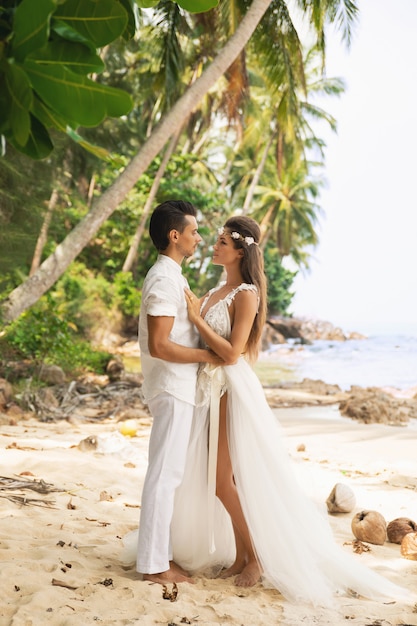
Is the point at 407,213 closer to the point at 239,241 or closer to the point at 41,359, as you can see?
the point at 41,359

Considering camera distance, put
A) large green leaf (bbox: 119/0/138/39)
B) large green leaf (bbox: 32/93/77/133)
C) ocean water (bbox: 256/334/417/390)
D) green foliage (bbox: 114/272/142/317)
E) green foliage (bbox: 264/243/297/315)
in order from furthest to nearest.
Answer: green foliage (bbox: 264/243/297/315) < ocean water (bbox: 256/334/417/390) < green foliage (bbox: 114/272/142/317) < large green leaf (bbox: 119/0/138/39) < large green leaf (bbox: 32/93/77/133)

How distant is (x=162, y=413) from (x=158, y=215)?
90 cm

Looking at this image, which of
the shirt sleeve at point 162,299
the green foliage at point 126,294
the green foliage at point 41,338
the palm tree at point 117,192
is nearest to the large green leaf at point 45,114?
the shirt sleeve at point 162,299

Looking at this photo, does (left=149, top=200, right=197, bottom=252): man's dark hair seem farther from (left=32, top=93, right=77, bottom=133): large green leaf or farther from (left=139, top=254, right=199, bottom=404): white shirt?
(left=32, top=93, right=77, bottom=133): large green leaf

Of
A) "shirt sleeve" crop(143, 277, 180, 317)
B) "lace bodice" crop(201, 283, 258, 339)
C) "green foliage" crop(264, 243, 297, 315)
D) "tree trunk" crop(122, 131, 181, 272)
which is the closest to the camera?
"shirt sleeve" crop(143, 277, 180, 317)

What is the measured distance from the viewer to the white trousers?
2.91m

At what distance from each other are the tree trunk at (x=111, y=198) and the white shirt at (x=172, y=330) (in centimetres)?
453

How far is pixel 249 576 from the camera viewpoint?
304 cm

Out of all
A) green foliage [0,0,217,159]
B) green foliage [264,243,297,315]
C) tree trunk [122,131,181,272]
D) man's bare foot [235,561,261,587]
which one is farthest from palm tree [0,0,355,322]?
green foliage [264,243,297,315]

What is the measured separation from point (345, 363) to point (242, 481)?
2573 centimetres

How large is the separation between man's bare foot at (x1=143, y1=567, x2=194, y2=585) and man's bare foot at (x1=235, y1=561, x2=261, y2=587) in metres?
0.22

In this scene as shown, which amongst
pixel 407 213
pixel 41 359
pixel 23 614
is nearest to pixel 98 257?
pixel 41 359

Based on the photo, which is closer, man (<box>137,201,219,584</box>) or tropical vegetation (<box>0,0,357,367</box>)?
tropical vegetation (<box>0,0,357,367</box>)

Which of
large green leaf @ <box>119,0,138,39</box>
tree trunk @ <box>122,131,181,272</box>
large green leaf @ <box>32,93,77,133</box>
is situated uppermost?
tree trunk @ <box>122,131,181,272</box>
